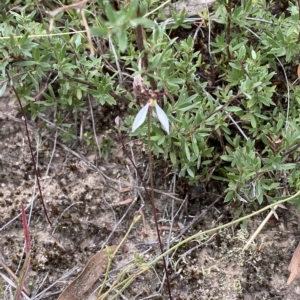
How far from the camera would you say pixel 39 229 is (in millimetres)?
2229

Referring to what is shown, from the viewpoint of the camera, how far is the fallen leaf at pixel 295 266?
6.78 ft

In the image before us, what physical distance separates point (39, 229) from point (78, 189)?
26cm

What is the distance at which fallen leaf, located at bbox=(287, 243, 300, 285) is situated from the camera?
6.78ft

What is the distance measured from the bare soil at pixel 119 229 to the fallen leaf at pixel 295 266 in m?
0.02

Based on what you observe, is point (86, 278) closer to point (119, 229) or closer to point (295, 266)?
point (119, 229)

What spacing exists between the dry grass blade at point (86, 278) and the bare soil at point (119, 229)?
1.3 inches

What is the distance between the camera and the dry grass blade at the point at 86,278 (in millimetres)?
2055

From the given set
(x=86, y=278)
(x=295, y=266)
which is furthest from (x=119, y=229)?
(x=295, y=266)

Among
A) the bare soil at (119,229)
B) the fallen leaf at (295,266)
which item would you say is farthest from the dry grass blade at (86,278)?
the fallen leaf at (295,266)

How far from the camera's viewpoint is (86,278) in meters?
2.08

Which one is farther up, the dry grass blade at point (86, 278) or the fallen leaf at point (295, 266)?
the dry grass blade at point (86, 278)

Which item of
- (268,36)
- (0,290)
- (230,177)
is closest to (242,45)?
(268,36)

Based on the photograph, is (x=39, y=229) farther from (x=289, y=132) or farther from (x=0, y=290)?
(x=289, y=132)

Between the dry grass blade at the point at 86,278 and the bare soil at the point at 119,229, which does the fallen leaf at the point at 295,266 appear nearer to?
the bare soil at the point at 119,229
